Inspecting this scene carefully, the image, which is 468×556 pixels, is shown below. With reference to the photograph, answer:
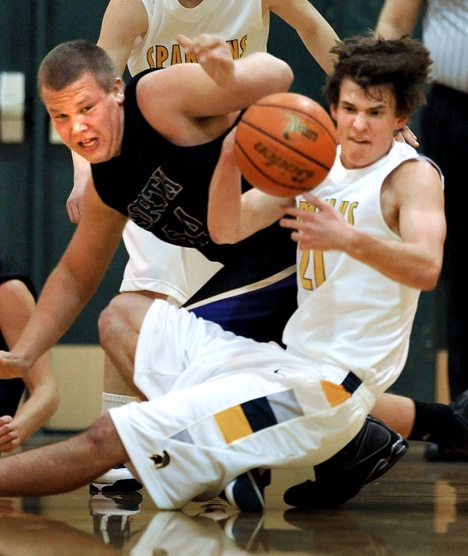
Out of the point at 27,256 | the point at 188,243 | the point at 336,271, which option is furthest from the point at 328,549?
the point at 27,256

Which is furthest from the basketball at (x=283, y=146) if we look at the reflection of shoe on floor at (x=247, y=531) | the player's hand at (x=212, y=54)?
the reflection of shoe on floor at (x=247, y=531)

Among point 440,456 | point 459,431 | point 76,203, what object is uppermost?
point 76,203

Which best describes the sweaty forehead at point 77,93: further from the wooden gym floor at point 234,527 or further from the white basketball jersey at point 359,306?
the wooden gym floor at point 234,527

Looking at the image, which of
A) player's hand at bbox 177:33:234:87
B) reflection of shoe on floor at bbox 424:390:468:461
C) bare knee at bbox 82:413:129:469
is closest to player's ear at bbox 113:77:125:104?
player's hand at bbox 177:33:234:87

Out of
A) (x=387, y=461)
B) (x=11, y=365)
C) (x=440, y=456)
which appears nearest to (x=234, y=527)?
(x=387, y=461)

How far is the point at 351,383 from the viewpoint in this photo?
9.68ft

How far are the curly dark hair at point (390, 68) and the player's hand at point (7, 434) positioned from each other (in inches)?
51.2

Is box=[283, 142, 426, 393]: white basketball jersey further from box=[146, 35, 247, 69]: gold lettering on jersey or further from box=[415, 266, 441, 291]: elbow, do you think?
box=[146, 35, 247, 69]: gold lettering on jersey

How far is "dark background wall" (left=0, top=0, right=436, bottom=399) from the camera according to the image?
604 cm

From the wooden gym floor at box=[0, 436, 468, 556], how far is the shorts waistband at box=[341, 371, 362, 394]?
325 millimetres

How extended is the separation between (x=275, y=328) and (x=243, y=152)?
0.71 m

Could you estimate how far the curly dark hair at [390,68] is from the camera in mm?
3113

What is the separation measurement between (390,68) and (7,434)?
1466mm

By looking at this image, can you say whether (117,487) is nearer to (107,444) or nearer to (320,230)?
(107,444)
